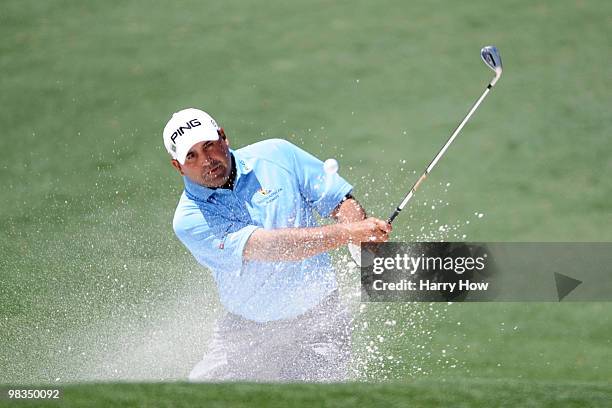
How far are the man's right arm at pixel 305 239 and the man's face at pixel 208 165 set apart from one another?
38cm

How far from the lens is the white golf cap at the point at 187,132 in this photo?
7246mm

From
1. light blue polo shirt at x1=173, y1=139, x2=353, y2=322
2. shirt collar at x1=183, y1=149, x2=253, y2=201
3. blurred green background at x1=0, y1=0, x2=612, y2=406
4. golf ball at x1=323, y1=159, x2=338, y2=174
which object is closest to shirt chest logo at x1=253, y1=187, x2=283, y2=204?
light blue polo shirt at x1=173, y1=139, x2=353, y2=322

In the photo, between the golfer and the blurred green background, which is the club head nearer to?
the golfer

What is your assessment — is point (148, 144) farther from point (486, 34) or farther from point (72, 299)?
point (486, 34)

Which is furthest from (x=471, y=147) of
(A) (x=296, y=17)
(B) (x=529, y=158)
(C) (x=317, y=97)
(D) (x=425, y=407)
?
(D) (x=425, y=407)

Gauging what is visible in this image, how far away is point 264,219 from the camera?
7.35 m

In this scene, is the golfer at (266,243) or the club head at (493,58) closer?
the golfer at (266,243)

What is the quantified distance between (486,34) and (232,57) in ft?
6.96

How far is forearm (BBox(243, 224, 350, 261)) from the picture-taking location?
7078 mm

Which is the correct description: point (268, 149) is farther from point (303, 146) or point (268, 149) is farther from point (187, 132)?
point (303, 146)

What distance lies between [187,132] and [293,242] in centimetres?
85

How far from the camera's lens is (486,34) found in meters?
10.9

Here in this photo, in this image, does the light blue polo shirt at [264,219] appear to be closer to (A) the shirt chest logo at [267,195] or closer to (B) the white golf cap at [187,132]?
(A) the shirt chest logo at [267,195]

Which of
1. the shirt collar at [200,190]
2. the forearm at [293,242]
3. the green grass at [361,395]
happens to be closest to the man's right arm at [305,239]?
the forearm at [293,242]
